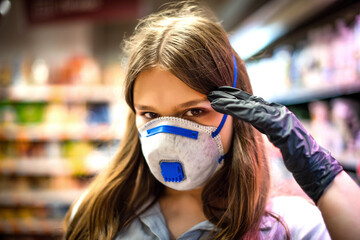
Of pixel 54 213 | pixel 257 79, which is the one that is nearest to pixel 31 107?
pixel 54 213

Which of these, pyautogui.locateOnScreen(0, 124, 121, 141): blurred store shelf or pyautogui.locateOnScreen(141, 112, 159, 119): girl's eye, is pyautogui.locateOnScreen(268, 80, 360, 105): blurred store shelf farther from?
pyautogui.locateOnScreen(0, 124, 121, 141): blurred store shelf

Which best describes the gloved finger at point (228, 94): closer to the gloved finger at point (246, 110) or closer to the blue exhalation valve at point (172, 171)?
the gloved finger at point (246, 110)

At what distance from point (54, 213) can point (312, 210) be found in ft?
12.1

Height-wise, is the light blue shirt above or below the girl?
below

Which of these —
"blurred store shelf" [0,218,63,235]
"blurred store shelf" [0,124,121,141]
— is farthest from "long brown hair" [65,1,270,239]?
"blurred store shelf" [0,218,63,235]

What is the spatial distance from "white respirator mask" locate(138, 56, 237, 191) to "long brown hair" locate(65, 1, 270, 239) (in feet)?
0.33

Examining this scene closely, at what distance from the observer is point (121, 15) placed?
151 inches

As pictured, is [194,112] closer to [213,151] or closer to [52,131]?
[213,151]

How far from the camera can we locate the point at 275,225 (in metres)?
1.09

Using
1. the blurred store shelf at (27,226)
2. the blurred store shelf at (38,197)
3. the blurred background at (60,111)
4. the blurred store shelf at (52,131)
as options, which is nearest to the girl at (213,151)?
the blurred background at (60,111)

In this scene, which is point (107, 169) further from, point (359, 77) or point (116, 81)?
point (116, 81)

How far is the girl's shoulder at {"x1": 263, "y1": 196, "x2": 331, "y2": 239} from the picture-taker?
3.45ft

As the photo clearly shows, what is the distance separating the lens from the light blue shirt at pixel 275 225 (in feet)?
3.49

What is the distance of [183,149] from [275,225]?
1.42 ft
